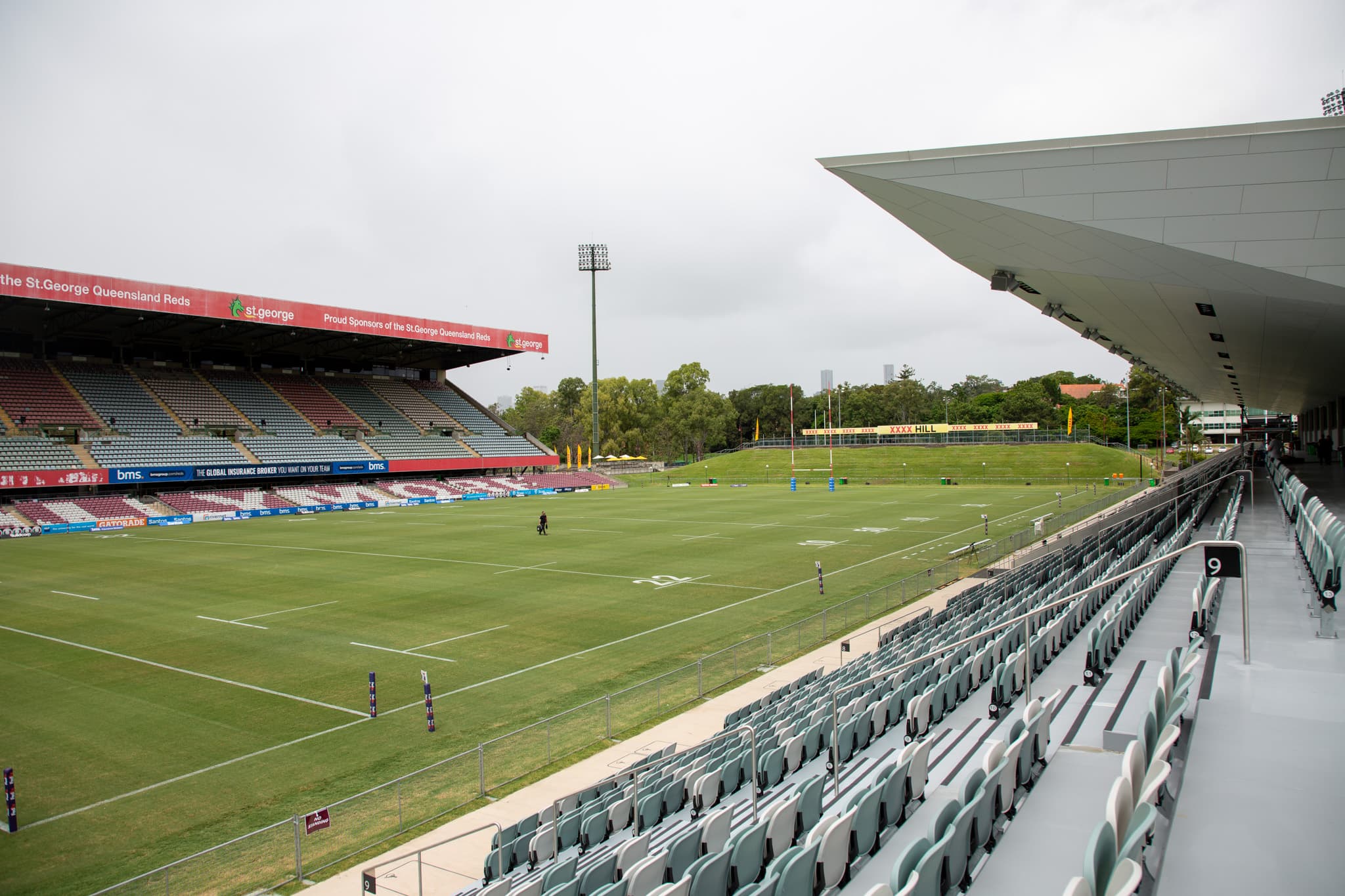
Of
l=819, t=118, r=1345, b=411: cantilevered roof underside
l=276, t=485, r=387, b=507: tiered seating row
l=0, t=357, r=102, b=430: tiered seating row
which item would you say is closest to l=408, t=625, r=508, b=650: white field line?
l=819, t=118, r=1345, b=411: cantilevered roof underside

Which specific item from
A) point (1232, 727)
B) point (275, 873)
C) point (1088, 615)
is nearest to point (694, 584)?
point (1088, 615)

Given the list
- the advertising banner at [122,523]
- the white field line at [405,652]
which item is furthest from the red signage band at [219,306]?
the white field line at [405,652]

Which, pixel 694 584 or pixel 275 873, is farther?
pixel 694 584

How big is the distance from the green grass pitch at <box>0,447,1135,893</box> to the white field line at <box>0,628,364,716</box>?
0.08 meters

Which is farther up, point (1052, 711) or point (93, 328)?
point (93, 328)

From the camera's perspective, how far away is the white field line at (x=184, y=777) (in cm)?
1176

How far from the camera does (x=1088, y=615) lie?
1523cm

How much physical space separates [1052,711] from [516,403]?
576ft

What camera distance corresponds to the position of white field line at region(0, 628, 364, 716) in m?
16.4

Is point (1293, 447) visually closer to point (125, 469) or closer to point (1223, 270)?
point (1223, 270)

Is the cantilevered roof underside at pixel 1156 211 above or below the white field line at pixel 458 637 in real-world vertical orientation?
above

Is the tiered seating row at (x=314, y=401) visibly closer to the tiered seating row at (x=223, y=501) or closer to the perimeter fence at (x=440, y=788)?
the tiered seating row at (x=223, y=501)

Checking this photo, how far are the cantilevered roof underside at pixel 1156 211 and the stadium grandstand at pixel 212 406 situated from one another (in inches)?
2127

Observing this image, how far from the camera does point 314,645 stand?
68.9 ft
